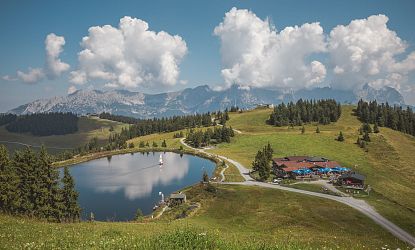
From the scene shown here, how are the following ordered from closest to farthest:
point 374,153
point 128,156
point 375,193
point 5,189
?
point 5,189 → point 375,193 → point 374,153 → point 128,156

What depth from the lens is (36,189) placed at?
59219 millimetres

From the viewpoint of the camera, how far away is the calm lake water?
3935 inches

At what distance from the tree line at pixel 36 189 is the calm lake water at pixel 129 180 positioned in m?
18.3

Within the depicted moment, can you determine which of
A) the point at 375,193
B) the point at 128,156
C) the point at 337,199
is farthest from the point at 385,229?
the point at 128,156

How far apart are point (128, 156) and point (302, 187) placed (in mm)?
121682

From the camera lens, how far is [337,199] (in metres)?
84.4

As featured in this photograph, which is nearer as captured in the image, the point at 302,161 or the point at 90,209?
the point at 90,209

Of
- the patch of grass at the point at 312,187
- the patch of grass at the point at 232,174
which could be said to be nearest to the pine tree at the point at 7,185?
the patch of grass at the point at 232,174

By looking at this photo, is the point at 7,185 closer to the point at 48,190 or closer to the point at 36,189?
the point at 36,189

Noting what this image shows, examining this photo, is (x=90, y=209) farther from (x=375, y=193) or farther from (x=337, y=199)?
(x=375, y=193)

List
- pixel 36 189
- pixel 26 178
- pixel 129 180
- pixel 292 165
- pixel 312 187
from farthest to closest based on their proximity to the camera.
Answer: pixel 129 180
pixel 292 165
pixel 312 187
pixel 26 178
pixel 36 189

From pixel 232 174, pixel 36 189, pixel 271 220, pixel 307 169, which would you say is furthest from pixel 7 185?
pixel 307 169

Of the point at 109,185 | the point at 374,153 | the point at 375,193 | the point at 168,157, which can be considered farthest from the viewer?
the point at 168,157

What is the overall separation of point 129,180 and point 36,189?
78062 mm
